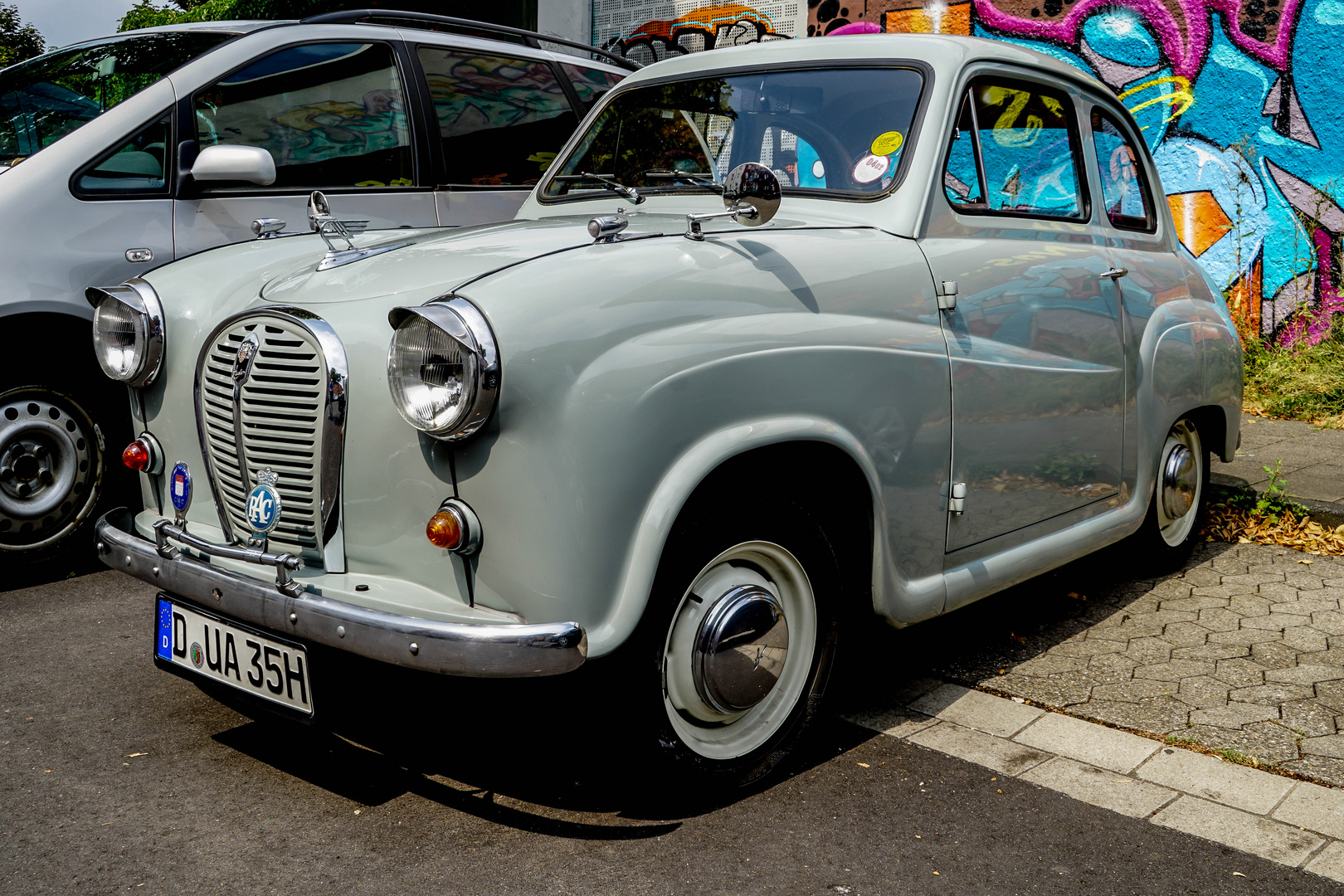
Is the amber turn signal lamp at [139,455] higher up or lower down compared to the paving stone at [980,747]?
higher up

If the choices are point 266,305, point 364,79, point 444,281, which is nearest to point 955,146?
point 444,281

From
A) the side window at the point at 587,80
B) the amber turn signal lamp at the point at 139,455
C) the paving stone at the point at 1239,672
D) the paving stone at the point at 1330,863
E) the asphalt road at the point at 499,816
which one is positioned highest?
the side window at the point at 587,80

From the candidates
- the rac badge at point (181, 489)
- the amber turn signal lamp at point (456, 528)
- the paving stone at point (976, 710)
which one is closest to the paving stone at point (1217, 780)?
the paving stone at point (976, 710)

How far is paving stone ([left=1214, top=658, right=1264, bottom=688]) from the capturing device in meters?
3.51

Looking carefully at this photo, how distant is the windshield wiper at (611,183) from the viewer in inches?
138

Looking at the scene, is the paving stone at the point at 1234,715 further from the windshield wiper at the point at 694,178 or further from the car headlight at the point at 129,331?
the car headlight at the point at 129,331

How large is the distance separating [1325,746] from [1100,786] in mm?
726

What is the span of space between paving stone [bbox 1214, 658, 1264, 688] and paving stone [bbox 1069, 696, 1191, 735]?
0.28m

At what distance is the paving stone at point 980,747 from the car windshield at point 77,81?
3.83 metres

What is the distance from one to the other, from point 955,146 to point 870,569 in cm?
130

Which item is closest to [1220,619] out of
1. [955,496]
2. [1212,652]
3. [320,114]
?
[1212,652]

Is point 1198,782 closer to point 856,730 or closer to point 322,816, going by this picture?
point 856,730

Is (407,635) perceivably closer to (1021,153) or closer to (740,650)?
(740,650)

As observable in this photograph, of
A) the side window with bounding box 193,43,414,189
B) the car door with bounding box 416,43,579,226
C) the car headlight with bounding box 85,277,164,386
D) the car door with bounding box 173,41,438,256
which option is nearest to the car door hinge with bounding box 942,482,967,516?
the car headlight with bounding box 85,277,164,386
